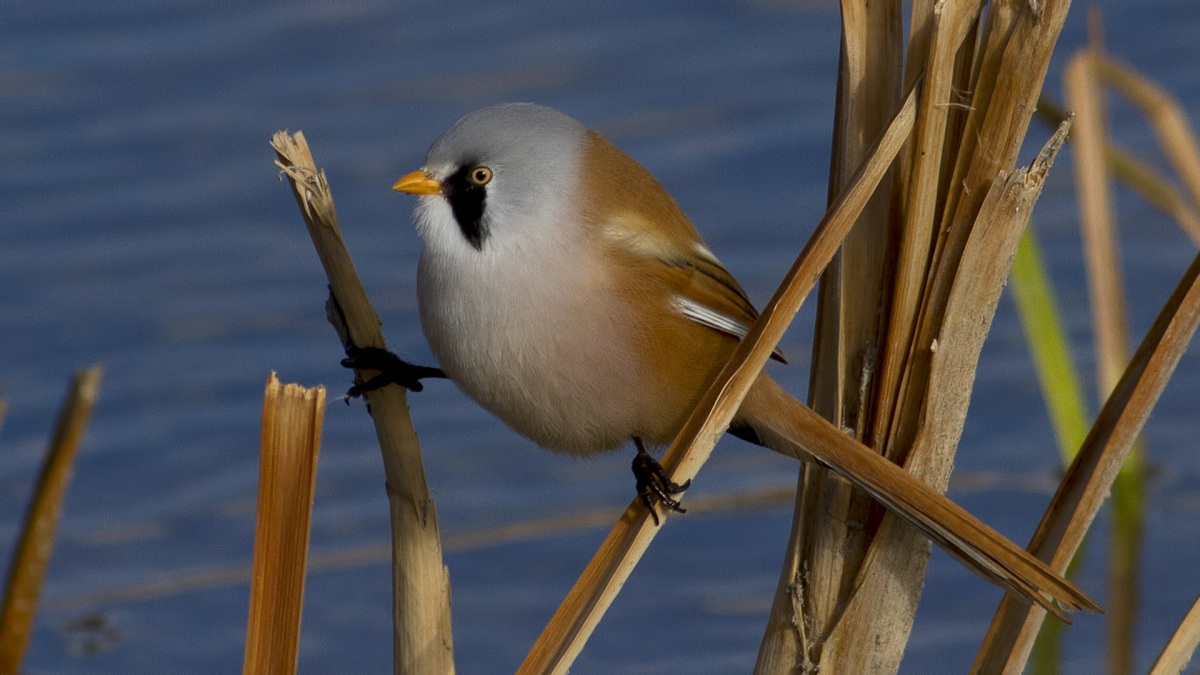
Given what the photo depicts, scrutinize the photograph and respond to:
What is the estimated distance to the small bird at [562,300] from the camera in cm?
313

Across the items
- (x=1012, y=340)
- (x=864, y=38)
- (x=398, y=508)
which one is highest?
(x=1012, y=340)

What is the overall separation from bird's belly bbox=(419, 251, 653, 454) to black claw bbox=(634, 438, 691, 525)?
21cm

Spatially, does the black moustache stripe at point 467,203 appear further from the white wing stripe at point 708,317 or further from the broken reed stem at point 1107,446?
the broken reed stem at point 1107,446

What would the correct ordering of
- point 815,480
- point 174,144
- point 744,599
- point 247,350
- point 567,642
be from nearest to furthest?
point 567,642 → point 815,480 → point 744,599 → point 247,350 → point 174,144

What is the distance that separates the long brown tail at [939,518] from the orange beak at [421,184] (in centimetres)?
87

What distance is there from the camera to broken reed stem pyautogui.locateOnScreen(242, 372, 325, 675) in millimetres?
2533

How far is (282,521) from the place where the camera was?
2566 mm

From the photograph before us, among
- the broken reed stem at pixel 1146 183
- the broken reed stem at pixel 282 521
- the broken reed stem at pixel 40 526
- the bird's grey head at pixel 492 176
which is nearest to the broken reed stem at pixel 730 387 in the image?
the broken reed stem at pixel 282 521

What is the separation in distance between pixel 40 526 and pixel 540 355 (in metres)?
1.05

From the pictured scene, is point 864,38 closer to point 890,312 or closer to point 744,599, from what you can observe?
point 890,312

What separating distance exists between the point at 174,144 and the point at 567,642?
4.81 metres

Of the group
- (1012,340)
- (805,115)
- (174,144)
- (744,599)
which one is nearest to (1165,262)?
(1012,340)

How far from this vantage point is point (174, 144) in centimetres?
690

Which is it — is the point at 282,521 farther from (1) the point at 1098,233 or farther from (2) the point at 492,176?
(1) the point at 1098,233
